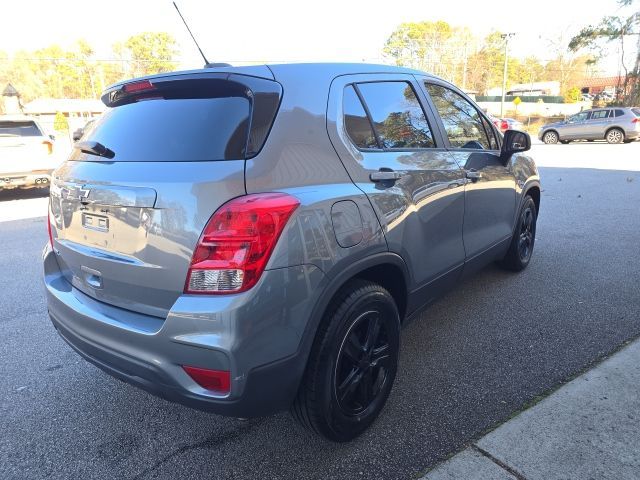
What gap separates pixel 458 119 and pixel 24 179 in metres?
9.37

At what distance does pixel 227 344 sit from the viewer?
178 centimetres

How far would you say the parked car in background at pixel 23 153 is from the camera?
948cm

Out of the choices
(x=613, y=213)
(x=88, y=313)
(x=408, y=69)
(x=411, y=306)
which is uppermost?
(x=408, y=69)

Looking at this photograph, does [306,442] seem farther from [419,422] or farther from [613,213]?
[613,213]

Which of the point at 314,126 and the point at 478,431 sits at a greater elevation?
the point at 314,126

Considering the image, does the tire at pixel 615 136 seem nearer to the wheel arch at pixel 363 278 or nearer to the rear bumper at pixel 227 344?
the wheel arch at pixel 363 278

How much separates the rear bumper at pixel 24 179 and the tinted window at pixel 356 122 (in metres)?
9.46

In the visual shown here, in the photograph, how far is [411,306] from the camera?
2.80m

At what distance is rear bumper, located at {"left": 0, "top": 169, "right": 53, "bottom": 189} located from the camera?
372 inches

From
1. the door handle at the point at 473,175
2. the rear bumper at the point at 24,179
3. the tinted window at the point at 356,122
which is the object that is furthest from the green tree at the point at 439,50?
the tinted window at the point at 356,122

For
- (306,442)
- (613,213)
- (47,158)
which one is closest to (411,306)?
(306,442)

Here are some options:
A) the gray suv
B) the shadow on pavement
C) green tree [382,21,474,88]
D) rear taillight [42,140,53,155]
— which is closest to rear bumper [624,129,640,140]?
rear taillight [42,140,53,155]

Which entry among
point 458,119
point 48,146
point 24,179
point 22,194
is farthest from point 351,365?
point 22,194

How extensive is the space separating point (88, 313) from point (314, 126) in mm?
1350
